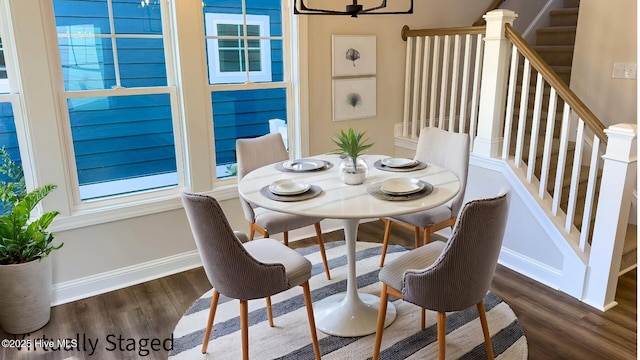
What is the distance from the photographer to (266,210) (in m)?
2.82

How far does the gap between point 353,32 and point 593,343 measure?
2.57 meters

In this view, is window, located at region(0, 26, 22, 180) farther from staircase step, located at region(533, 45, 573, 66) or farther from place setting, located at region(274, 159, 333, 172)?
staircase step, located at region(533, 45, 573, 66)

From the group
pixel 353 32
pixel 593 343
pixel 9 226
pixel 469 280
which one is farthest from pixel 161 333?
pixel 353 32

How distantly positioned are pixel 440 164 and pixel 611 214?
3.18 feet

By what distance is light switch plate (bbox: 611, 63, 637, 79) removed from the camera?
11.5 feet

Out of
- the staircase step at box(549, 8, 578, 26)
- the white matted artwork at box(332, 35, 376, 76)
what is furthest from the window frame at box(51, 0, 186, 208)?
the staircase step at box(549, 8, 578, 26)

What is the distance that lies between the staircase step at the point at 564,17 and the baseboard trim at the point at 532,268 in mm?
2804

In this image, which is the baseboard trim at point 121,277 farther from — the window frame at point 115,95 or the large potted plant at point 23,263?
the window frame at point 115,95

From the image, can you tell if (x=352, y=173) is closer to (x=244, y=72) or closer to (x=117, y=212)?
(x=244, y=72)

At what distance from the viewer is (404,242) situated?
3.64 meters

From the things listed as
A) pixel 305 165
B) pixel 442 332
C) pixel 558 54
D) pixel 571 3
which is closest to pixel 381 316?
pixel 442 332

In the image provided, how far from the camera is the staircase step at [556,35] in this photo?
4.55m

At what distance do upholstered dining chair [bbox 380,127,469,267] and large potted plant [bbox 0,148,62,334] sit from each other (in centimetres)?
191

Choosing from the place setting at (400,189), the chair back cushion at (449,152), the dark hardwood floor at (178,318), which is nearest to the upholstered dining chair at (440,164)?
the chair back cushion at (449,152)
